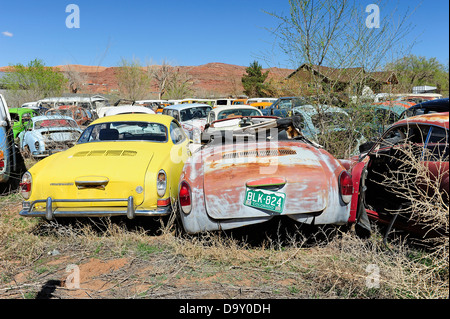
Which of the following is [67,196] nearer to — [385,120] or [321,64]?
[321,64]

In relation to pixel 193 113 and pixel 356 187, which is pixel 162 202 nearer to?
pixel 356 187

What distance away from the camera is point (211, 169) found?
3963 mm

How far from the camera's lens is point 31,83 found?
34.6 meters

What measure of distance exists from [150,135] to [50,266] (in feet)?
8.70

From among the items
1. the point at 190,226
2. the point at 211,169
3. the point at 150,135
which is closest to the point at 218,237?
the point at 190,226

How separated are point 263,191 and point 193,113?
29.9 ft

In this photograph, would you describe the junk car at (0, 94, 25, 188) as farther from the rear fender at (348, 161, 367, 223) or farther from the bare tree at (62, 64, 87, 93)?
the rear fender at (348, 161, 367, 223)

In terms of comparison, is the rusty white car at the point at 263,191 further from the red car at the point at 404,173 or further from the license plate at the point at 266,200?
the red car at the point at 404,173

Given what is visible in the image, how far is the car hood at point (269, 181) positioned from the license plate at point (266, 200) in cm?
4

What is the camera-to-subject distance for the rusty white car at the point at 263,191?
3613 mm

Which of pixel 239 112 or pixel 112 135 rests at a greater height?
pixel 239 112

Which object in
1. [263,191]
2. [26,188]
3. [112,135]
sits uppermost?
[112,135]

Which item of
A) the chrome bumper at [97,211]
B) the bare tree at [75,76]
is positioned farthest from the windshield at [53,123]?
the chrome bumper at [97,211]

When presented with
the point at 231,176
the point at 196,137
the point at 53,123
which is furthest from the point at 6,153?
the point at 231,176
